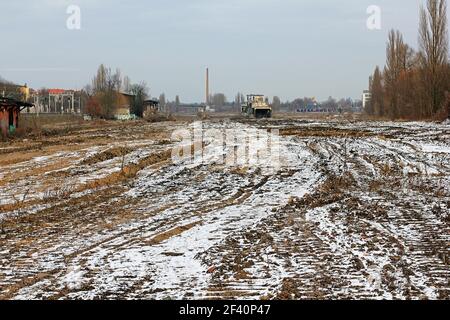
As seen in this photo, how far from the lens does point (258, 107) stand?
2704 inches

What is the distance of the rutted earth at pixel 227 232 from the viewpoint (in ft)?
17.3

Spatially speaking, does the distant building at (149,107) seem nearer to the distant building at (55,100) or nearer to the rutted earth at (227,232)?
the distant building at (55,100)

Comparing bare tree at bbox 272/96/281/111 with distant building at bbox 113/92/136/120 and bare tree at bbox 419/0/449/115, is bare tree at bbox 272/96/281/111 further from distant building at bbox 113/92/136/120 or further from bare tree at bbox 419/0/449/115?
bare tree at bbox 419/0/449/115

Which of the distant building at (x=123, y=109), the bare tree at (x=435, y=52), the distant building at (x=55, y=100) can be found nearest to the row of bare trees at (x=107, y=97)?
the distant building at (x=123, y=109)

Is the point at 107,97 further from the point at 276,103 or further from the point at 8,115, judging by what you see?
the point at 276,103

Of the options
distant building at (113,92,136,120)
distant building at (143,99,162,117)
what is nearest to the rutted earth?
distant building at (113,92,136,120)

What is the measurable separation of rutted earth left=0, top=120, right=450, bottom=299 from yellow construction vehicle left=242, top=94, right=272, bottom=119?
2085 inches

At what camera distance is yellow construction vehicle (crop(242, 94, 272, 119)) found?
6862cm

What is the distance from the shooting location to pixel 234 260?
6.25 meters

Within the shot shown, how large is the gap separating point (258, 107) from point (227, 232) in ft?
202

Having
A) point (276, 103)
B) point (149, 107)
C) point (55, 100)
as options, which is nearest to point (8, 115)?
point (149, 107)

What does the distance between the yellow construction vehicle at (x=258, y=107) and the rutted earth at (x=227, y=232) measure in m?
53.0
